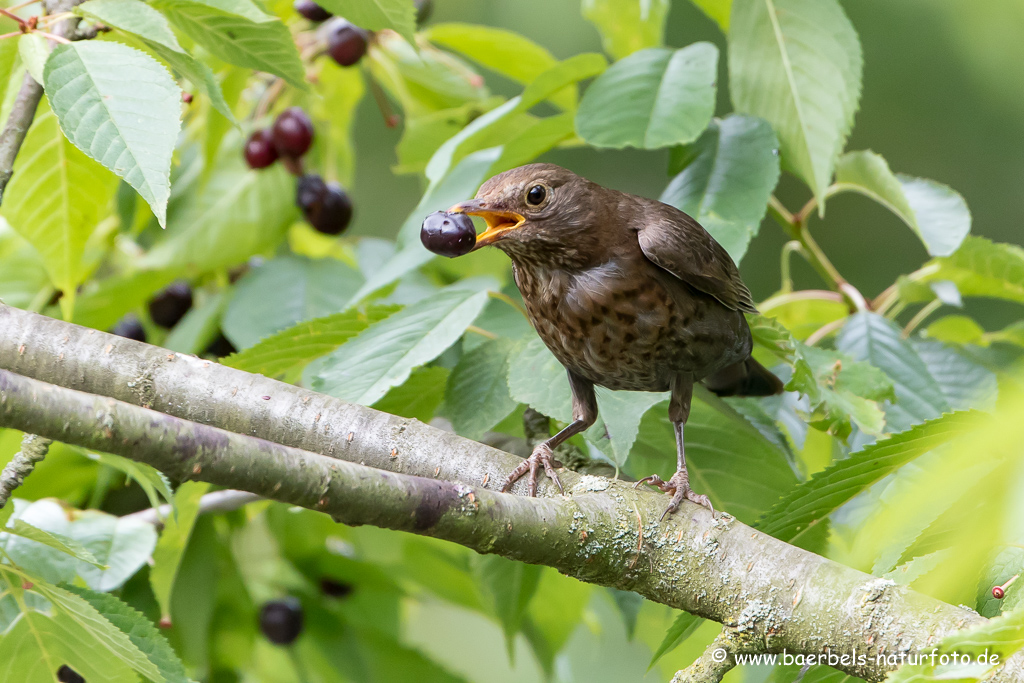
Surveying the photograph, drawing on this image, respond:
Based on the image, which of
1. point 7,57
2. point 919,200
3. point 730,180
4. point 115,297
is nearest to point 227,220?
point 115,297

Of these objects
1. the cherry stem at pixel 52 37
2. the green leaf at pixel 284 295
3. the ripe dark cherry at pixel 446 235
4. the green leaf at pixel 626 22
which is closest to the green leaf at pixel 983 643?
the ripe dark cherry at pixel 446 235

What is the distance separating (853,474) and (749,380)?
1.35 meters

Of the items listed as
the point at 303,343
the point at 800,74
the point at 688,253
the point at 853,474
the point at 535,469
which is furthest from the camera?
the point at 800,74

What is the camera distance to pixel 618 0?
3303 mm

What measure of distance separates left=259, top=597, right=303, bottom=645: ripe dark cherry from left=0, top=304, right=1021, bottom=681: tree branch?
150cm

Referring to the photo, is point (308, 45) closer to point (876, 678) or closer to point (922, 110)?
point (876, 678)

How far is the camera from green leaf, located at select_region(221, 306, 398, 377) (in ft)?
7.88

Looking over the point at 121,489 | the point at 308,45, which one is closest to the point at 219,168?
the point at 308,45

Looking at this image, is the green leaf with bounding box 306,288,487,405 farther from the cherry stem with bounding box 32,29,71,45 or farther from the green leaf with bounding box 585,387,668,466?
the cherry stem with bounding box 32,29,71,45

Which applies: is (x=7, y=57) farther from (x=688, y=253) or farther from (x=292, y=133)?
(x=688, y=253)

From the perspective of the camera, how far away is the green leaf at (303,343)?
94.6 inches

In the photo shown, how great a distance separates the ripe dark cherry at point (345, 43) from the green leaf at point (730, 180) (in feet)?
4.25

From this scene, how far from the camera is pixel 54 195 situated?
2.37 m

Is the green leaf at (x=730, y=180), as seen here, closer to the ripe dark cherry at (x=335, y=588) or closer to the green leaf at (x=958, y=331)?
the green leaf at (x=958, y=331)
